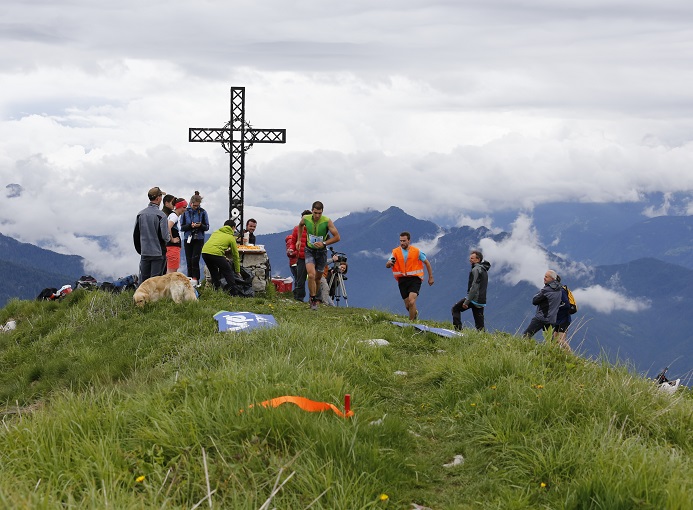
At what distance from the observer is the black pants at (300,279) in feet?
62.0

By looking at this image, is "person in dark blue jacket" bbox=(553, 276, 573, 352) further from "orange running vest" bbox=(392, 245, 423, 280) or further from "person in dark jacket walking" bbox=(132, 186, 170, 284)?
"person in dark jacket walking" bbox=(132, 186, 170, 284)

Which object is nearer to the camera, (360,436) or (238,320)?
(360,436)

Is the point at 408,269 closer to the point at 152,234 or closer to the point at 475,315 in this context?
the point at 475,315

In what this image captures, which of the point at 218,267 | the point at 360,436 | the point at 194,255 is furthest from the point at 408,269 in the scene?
the point at 360,436

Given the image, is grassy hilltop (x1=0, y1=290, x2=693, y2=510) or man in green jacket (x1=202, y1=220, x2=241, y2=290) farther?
man in green jacket (x1=202, y1=220, x2=241, y2=290)

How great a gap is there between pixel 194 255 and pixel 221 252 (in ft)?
7.68

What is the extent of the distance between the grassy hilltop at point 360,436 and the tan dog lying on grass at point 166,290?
525 cm

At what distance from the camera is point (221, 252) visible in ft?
56.6

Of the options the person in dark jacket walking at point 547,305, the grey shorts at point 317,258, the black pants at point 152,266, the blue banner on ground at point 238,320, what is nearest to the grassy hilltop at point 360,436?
the blue banner on ground at point 238,320

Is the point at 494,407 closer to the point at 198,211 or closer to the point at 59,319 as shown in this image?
the point at 59,319

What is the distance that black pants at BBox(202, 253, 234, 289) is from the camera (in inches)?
685

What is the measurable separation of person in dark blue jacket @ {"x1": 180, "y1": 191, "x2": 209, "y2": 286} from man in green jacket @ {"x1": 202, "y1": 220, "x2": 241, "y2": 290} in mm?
1293

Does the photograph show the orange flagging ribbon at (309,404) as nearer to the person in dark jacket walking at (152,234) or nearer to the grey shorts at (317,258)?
the person in dark jacket walking at (152,234)

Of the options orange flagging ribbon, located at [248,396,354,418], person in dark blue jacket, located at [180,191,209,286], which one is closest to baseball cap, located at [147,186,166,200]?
person in dark blue jacket, located at [180,191,209,286]
